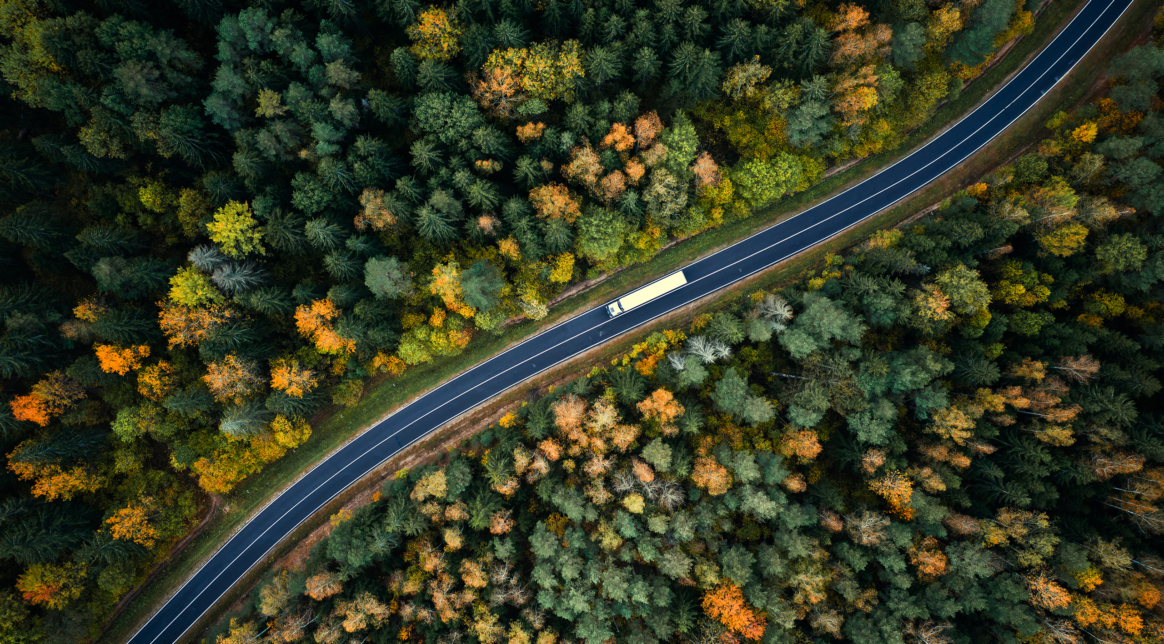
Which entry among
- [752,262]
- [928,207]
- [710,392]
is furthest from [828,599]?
[928,207]

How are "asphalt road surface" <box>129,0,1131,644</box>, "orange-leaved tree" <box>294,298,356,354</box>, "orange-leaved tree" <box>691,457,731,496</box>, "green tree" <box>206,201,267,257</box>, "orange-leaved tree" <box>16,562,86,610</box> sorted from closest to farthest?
1. "orange-leaved tree" <box>691,457,731,496</box>
2. "green tree" <box>206,201,267,257</box>
3. "orange-leaved tree" <box>16,562,86,610</box>
4. "orange-leaved tree" <box>294,298,356,354</box>
5. "asphalt road surface" <box>129,0,1131,644</box>

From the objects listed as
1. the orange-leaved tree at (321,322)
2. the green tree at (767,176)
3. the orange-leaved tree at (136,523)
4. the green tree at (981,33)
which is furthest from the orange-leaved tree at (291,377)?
the green tree at (981,33)

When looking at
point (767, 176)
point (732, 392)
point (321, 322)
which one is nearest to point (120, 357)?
point (321, 322)

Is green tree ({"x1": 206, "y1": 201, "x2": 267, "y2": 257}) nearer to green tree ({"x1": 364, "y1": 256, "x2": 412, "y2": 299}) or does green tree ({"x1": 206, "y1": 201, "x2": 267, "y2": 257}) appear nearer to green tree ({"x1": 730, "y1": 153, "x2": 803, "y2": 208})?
green tree ({"x1": 364, "y1": 256, "x2": 412, "y2": 299})

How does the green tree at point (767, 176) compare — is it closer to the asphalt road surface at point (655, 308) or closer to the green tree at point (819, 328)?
the asphalt road surface at point (655, 308)

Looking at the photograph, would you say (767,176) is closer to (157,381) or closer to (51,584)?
(157,381)

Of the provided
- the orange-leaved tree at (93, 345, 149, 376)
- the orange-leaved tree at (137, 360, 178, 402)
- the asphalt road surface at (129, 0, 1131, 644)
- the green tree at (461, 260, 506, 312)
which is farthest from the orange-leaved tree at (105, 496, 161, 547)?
the green tree at (461, 260, 506, 312)
